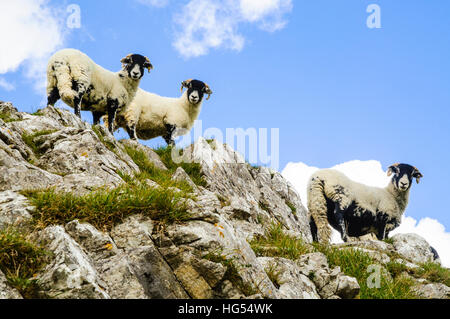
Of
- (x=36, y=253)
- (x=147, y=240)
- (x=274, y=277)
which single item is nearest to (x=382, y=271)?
(x=274, y=277)

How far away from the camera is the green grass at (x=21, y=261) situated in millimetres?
4770

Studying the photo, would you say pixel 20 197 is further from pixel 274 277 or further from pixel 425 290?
pixel 425 290

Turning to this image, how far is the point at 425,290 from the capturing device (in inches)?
366

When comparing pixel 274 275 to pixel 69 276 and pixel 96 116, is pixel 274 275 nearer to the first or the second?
pixel 69 276

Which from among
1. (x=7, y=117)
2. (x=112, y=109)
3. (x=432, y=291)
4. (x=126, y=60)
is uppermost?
(x=126, y=60)

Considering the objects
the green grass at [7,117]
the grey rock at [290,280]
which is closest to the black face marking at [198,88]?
the green grass at [7,117]

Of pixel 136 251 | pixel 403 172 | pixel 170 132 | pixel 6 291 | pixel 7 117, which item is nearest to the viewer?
pixel 6 291

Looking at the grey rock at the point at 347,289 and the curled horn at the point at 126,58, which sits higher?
the curled horn at the point at 126,58

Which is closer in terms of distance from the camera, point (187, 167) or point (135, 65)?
point (187, 167)

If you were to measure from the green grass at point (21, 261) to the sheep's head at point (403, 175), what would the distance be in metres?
14.6

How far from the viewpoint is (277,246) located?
898cm

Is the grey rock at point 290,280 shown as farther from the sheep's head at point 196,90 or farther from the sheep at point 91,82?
the sheep's head at point 196,90

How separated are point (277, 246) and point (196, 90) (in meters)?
11.1

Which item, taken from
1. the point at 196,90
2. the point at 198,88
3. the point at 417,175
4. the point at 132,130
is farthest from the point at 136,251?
the point at 417,175
